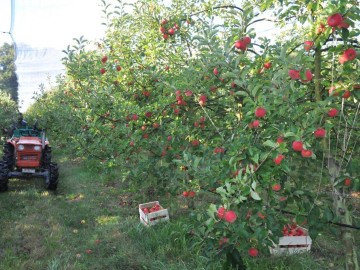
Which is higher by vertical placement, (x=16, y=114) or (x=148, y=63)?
(x=148, y=63)

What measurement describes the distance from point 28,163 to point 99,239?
320cm

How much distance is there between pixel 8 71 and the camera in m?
42.2

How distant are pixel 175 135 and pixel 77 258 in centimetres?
169

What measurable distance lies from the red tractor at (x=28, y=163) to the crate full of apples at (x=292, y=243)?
4141 millimetres

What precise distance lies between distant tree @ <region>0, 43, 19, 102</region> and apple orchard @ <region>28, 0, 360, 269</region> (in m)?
34.9

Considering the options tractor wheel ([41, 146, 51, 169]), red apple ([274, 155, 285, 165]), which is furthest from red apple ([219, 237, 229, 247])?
tractor wheel ([41, 146, 51, 169])

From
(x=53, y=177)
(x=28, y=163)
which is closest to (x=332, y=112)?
(x=53, y=177)

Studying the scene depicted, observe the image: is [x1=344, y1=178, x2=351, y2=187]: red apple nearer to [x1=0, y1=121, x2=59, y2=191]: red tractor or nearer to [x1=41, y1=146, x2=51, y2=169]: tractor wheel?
[x1=0, y1=121, x2=59, y2=191]: red tractor

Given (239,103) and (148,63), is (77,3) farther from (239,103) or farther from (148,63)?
(239,103)

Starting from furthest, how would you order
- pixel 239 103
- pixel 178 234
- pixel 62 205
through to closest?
pixel 62 205 < pixel 178 234 < pixel 239 103

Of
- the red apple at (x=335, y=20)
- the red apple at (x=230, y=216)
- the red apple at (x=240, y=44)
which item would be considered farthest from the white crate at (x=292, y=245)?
the red apple at (x=335, y=20)

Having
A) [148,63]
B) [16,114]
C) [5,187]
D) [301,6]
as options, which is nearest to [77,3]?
[16,114]

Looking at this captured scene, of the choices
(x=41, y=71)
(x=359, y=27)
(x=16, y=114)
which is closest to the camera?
(x=359, y=27)

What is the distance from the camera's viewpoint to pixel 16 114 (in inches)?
575
